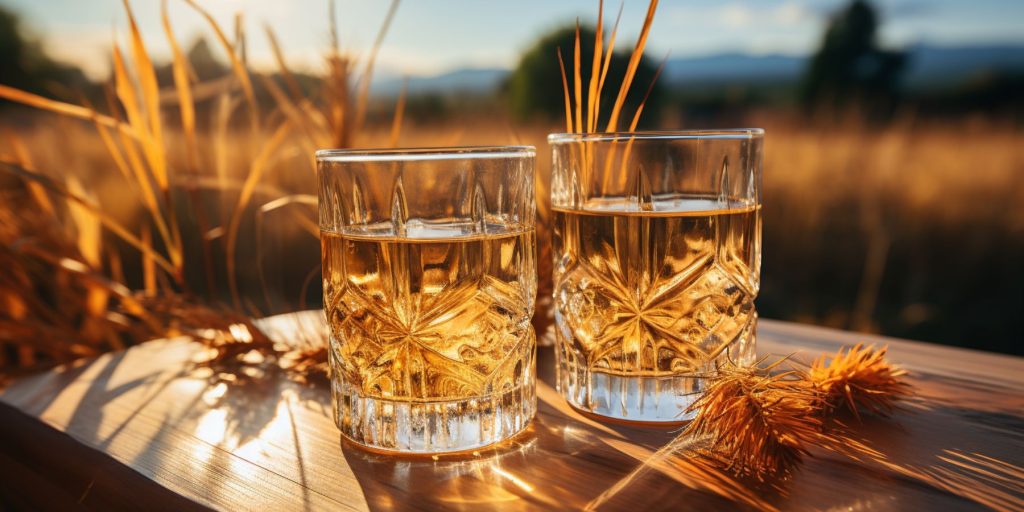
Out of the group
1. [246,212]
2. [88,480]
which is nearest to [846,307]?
[246,212]

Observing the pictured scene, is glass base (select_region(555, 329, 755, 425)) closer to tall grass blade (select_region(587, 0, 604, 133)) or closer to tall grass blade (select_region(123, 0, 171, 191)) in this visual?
tall grass blade (select_region(587, 0, 604, 133))

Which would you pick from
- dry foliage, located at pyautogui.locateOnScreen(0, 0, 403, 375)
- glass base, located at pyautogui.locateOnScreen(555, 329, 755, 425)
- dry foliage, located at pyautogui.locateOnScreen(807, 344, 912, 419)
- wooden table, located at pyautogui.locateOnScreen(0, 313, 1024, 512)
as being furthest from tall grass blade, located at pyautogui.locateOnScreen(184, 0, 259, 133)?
dry foliage, located at pyautogui.locateOnScreen(807, 344, 912, 419)

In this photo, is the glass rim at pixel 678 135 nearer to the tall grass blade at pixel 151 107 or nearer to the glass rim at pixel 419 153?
the glass rim at pixel 419 153

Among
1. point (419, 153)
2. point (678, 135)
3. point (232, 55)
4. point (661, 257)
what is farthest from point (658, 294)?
point (232, 55)

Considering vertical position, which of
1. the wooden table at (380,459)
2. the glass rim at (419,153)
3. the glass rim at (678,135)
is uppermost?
the glass rim at (678,135)

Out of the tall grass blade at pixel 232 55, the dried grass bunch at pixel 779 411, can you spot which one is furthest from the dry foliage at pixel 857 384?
the tall grass blade at pixel 232 55

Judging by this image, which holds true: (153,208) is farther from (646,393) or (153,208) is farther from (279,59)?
(646,393)

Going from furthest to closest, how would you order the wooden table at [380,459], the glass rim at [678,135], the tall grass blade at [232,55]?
the tall grass blade at [232,55] < the glass rim at [678,135] < the wooden table at [380,459]

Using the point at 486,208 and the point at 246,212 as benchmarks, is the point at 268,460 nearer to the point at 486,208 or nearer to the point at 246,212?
the point at 486,208
